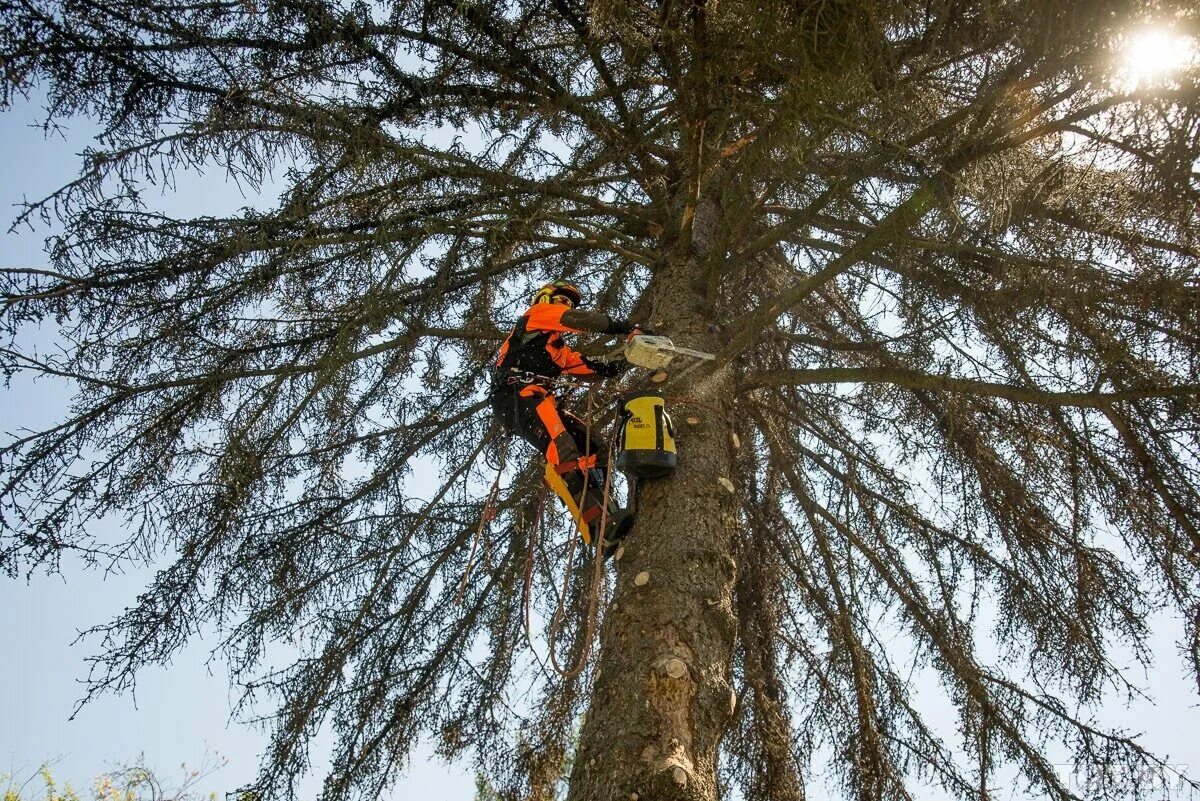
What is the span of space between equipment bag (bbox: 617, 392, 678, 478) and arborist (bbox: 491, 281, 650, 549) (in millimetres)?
323

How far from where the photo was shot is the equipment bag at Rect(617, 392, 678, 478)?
3760 mm

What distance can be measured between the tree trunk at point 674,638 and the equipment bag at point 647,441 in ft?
0.38

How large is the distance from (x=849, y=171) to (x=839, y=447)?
2144 mm

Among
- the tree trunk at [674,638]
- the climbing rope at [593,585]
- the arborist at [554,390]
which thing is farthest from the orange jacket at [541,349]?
the tree trunk at [674,638]

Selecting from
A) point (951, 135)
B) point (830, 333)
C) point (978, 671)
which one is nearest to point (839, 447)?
point (830, 333)

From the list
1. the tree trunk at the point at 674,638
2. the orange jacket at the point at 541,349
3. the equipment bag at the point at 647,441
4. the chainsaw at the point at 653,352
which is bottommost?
the tree trunk at the point at 674,638

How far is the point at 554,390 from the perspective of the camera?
15.4ft

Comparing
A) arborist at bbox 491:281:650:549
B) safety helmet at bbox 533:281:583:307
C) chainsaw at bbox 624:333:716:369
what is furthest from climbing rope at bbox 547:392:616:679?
safety helmet at bbox 533:281:583:307

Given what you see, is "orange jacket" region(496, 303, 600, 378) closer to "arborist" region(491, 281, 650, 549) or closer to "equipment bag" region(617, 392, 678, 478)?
"arborist" region(491, 281, 650, 549)

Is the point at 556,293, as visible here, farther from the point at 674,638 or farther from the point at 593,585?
the point at 674,638

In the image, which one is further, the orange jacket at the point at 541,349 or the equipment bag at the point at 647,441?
the orange jacket at the point at 541,349

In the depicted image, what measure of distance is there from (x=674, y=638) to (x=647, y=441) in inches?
32.8

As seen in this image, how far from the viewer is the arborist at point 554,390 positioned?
4.29 meters

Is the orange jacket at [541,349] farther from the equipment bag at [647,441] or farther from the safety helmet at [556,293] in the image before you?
the equipment bag at [647,441]
